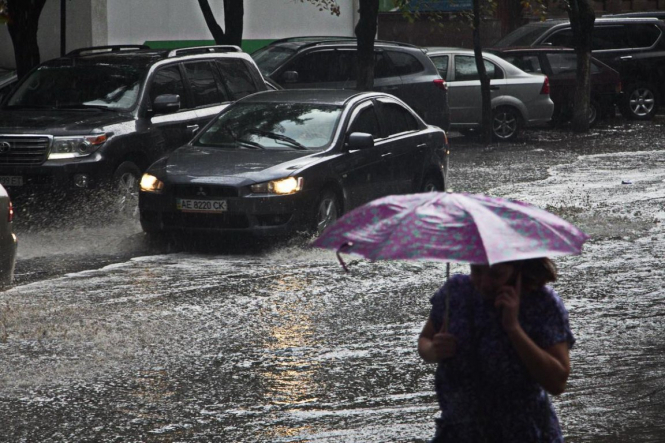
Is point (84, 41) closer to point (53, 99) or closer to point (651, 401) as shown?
point (53, 99)

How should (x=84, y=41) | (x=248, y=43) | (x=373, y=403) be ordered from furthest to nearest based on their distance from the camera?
(x=248, y=43) → (x=84, y=41) → (x=373, y=403)

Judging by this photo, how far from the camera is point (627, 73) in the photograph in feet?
93.9

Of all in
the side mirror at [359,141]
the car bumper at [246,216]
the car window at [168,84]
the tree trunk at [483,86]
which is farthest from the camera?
the tree trunk at [483,86]

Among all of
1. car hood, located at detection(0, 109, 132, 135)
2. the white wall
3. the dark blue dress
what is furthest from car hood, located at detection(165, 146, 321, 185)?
the white wall

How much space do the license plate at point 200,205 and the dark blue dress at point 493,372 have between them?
24.7ft

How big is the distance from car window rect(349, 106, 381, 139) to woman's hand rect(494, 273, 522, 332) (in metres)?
9.00

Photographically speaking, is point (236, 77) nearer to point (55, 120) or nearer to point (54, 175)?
point (55, 120)

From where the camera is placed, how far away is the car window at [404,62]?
69.7 ft

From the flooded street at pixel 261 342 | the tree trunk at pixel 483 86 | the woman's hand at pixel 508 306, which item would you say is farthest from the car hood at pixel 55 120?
the tree trunk at pixel 483 86

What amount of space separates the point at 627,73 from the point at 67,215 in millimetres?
18918

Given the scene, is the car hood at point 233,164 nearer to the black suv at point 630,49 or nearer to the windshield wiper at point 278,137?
the windshield wiper at point 278,137

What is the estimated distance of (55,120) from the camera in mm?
13023

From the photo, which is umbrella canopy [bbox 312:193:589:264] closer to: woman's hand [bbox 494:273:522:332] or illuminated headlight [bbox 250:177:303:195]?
woman's hand [bbox 494:273:522:332]

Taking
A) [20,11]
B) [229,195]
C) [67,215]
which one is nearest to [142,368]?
[229,195]
